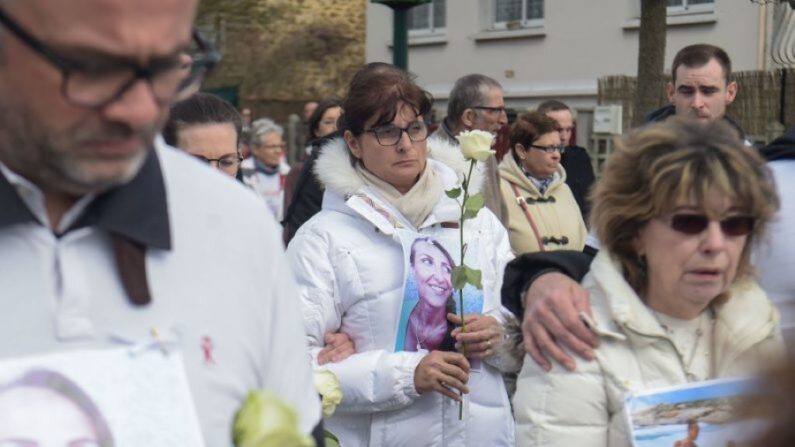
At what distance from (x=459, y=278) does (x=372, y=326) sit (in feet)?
1.12

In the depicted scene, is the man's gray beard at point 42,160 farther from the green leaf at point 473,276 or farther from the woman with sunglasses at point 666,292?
the green leaf at point 473,276

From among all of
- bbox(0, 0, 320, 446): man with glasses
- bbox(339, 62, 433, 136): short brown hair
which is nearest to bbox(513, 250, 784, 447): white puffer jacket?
bbox(0, 0, 320, 446): man with glasses

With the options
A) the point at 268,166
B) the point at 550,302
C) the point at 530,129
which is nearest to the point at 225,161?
the point at 550,302

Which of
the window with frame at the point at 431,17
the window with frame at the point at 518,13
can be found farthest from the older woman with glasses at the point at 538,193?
the window with frame at the point at 431,17

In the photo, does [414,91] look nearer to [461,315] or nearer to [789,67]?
[461,315]

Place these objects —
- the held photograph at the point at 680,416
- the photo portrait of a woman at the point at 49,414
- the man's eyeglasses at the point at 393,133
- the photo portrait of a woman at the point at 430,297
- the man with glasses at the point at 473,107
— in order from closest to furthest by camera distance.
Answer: the photo portrait of a woman at the point at 49,414 → the held photograph at the point at 680,416 → the photo portrait of a woman at the point at 430,297 → the man's eyeglasses at the point at 393,133 → the man with glasses at the point at 473,107

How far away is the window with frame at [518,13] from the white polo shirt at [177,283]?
787 inches

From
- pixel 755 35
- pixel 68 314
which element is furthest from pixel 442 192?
pixel 755 35

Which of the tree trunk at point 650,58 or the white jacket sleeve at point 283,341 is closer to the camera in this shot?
the white jacket sleeve at point 283,341

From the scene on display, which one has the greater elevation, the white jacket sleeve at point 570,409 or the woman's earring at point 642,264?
the woman's earring at point 642,264

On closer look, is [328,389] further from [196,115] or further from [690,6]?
[690,6]

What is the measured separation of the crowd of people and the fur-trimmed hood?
0.01 m

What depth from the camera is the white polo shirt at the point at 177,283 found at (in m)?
1.88

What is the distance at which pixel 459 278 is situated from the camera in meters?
4.57
